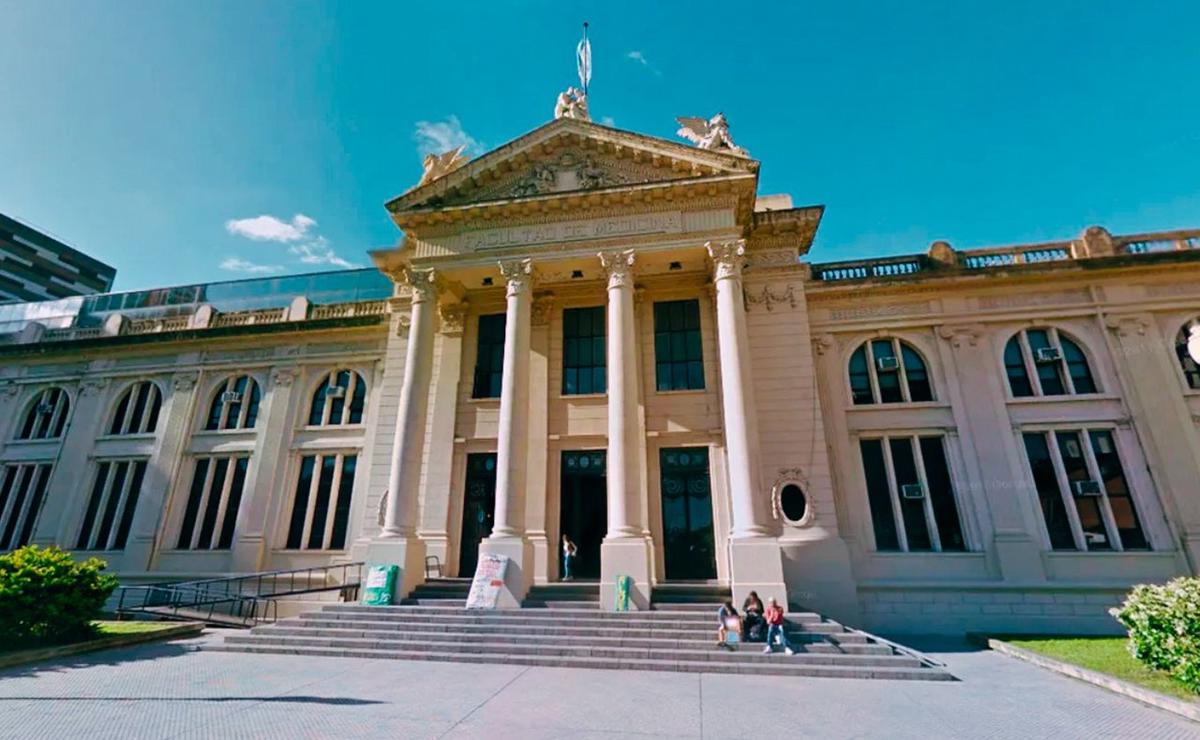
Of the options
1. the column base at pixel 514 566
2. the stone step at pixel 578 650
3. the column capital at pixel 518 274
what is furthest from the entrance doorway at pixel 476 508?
the column capital at pixel 518 274

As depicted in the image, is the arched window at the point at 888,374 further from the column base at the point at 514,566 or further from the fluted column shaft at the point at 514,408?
the column base at the point at 514,566

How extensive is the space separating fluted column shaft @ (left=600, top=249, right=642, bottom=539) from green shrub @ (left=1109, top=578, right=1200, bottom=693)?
8.81 m

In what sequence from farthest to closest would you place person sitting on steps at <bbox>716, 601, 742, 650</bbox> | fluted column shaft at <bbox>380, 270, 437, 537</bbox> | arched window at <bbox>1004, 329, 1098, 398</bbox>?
1. arched window at <bbox>1004, 329, 1098, 398</bbox>
2. fluted column shaft at <bbox>380, 270, 437, 537</bbox>
3. person sitting on steps at <bbox>716, 601, 742, 650</bbox>

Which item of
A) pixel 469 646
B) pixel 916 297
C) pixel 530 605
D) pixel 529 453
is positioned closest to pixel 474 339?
pixel 529 453

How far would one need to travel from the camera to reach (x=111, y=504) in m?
20.9

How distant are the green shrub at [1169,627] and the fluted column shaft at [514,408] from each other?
11.7 meters

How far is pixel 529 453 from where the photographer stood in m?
16.9

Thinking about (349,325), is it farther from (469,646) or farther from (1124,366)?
(1124,366)

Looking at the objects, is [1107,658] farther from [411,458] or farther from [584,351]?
[411,458]

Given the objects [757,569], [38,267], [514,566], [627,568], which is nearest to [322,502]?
[514,566]

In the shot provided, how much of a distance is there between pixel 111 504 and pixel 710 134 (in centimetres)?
2556

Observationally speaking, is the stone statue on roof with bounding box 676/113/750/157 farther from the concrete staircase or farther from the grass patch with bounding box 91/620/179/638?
the grass patch with bounding box 91/620/179/638

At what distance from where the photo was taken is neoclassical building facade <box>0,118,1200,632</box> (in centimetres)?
1433

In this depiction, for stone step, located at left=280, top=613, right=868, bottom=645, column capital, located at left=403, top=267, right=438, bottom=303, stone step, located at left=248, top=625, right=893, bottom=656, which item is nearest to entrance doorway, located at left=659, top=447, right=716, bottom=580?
stone step, located at left=280, top=613, right=868, bottom=645
